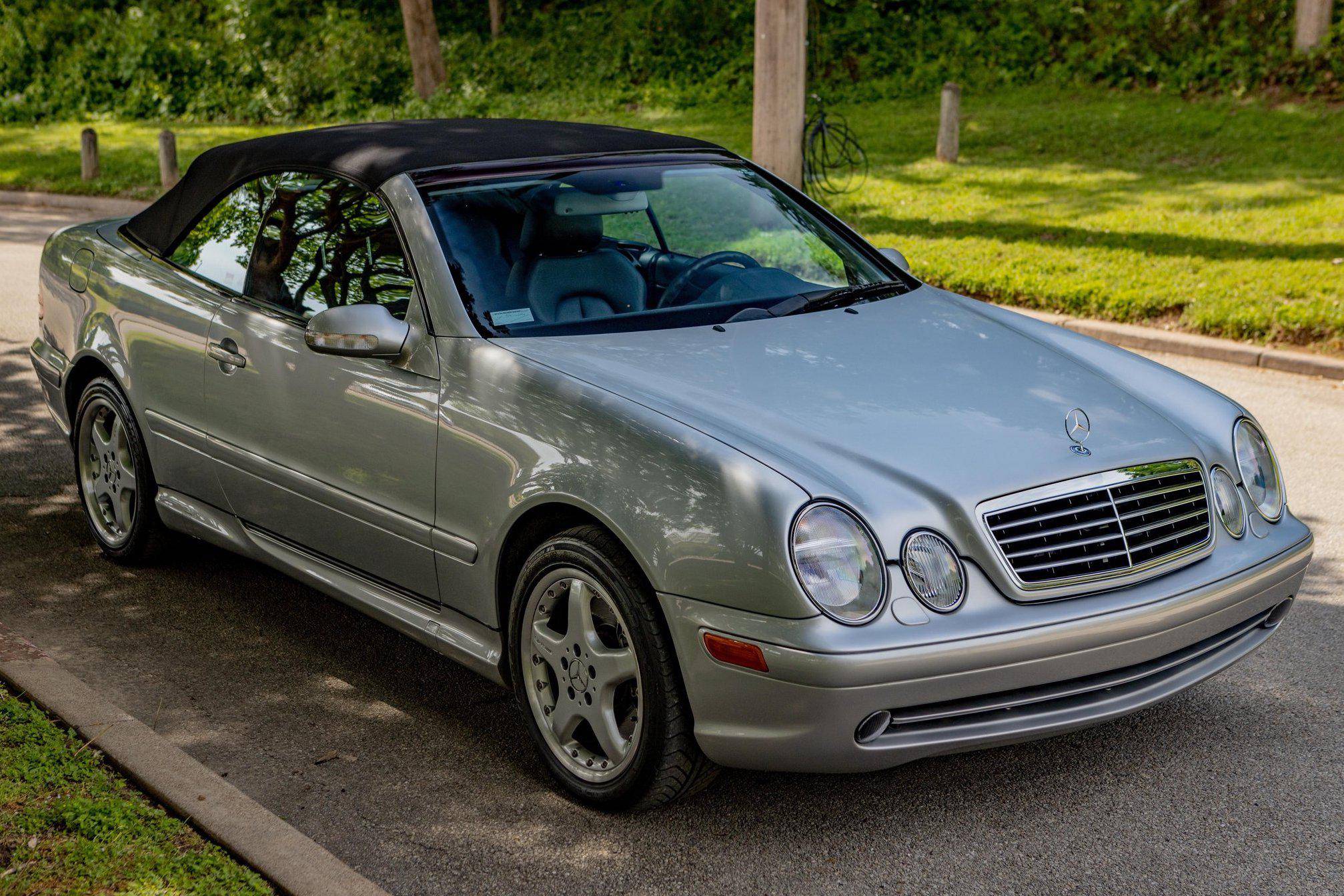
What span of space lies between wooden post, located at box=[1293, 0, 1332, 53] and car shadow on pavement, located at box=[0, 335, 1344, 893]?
52.5ft

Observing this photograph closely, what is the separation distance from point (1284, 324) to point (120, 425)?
7078 millimetres

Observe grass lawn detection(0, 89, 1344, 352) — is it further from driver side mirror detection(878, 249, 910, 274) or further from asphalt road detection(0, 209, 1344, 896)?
asphalt road detection(0, 209, 1344, 896)

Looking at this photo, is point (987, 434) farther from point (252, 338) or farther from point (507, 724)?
point (252, 338)

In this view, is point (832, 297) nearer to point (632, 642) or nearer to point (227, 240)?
point (632, 642)

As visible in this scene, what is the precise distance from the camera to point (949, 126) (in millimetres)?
16391

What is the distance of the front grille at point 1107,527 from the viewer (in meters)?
3.23

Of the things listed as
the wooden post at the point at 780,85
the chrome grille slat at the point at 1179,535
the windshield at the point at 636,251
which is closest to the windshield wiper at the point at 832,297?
the windshield at the point at 636,251

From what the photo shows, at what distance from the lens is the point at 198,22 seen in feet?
99.0

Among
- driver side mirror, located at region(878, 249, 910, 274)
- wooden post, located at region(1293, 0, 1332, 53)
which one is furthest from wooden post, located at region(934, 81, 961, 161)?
driver side mirror, located at region(878, 249, 910, 274)

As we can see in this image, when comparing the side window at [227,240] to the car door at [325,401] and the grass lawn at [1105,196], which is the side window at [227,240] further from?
the grass lawn at [1105,196]

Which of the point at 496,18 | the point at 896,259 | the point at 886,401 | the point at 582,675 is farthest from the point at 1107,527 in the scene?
the point at 496,18

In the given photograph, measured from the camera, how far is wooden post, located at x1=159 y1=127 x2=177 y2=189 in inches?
720

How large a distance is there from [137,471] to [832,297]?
2.64 m

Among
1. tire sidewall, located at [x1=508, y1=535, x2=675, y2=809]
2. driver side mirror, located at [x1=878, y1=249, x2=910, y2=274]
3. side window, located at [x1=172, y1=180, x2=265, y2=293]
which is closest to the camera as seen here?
tire sidewall, located at [x1=508, y1=535, x2=675, y2=809]
